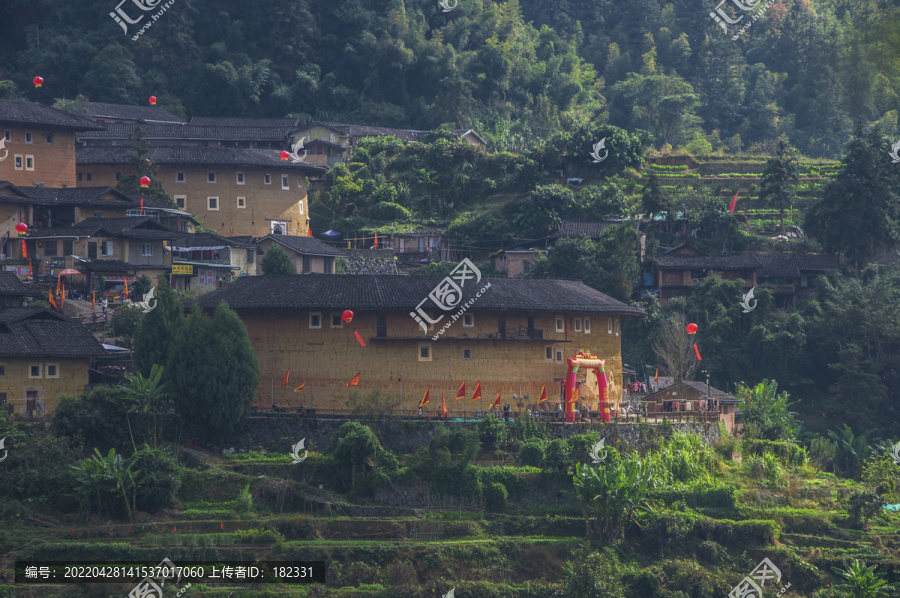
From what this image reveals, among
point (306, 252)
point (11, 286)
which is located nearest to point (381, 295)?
point (306, 252)

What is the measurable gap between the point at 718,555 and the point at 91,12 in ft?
194

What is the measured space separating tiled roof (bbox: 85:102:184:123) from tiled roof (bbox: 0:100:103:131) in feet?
39.4

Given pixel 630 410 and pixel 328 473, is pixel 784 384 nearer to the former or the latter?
pixel 630 410

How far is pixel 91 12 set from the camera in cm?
8269

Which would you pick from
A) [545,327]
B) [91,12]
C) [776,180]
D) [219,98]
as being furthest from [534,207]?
[91,12]

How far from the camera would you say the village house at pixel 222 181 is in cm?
6244

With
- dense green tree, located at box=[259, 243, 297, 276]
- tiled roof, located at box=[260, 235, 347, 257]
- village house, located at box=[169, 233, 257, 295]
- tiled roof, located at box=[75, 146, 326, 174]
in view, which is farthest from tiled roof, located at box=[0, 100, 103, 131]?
dense green tree, located at box=[259, 243, 297, 276]

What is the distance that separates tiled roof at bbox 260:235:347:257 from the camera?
57438mm

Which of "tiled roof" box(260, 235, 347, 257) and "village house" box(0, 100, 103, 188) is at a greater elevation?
"village house" box(0, 100, 103, 188)

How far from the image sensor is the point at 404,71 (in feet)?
273

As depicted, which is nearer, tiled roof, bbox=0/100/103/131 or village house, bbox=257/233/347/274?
village house, bbox=257/233/347/274

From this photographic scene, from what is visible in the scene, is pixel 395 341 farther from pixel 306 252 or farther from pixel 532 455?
pixel 306 252

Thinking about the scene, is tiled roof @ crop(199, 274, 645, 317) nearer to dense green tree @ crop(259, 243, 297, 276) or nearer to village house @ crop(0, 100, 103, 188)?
dense green tree @ crop(259, 243, 297, 276)

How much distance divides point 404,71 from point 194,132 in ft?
56.4
